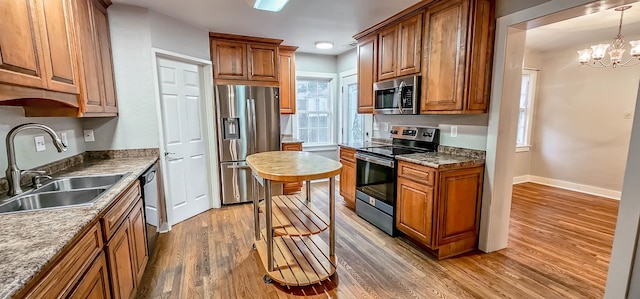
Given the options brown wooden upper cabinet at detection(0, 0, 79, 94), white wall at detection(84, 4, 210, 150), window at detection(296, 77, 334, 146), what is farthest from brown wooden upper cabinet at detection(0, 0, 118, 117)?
window at detection(296, 77, 334, 146)

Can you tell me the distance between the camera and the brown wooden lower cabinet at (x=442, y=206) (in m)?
2.36

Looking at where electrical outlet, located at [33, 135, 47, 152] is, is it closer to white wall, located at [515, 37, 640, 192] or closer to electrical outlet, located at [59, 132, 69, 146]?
electrical outlet, located at [59, 132, 69, 146]

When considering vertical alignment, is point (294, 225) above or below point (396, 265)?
above

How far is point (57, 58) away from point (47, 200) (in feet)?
2.87

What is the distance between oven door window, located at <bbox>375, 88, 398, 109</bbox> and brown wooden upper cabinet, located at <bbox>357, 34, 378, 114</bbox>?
229 millimetres

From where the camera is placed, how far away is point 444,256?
248cm

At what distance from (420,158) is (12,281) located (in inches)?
102

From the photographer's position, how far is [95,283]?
1265 mm

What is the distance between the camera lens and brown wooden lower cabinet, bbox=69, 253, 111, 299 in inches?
44.0

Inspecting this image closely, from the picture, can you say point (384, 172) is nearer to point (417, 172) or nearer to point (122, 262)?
point (417, 172)

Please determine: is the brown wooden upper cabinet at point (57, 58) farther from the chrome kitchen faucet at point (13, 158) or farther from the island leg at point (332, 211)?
the island leg at point (332, 211)

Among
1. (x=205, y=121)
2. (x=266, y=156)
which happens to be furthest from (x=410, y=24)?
(x=205, y=121)

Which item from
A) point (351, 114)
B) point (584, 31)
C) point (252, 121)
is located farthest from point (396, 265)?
point (584, 31)

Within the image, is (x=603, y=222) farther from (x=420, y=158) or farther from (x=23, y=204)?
(x=23, y=204)
